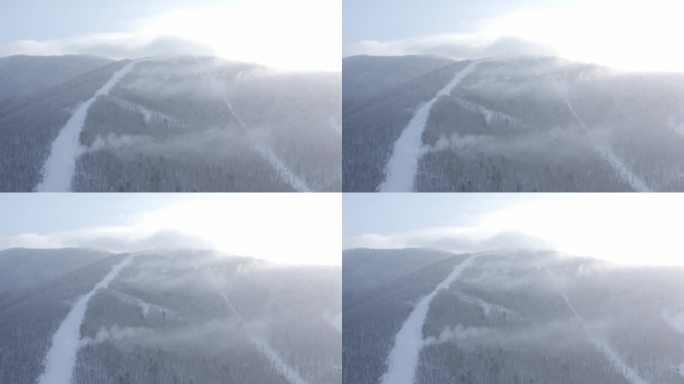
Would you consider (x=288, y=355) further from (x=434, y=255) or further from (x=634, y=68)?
(x=634, y=68)

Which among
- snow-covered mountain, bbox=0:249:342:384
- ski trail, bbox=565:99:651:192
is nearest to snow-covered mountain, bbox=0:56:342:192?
snow-covered mountain, bbox=0:249:342:384

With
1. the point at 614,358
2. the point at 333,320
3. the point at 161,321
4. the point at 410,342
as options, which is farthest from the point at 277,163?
the point at 614,358

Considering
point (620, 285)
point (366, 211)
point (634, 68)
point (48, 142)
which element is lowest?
point (620, 285)

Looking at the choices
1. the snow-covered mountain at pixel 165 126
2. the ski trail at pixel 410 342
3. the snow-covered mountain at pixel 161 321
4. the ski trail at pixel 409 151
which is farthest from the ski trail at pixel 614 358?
the snow-covered mountain at pixel 165 126

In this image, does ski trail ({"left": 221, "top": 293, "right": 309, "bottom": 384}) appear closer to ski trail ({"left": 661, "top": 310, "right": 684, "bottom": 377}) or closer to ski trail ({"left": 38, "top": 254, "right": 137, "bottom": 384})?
ski trail ({"left": 38, "top": 254, "right": 137, "bottom": 384})

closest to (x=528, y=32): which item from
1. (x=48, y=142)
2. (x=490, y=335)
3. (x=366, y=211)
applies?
(x=366, y=211)

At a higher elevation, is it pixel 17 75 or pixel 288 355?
pixel 17 75
